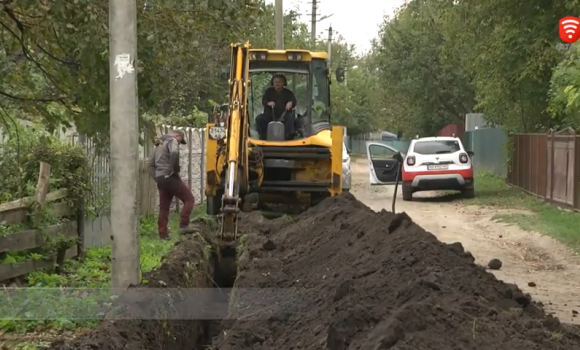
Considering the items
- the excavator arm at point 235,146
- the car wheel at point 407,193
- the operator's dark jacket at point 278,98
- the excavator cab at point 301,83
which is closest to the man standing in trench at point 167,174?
the excavator cab at point 301,83

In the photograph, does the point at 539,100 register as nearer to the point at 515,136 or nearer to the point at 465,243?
the point at 515,136

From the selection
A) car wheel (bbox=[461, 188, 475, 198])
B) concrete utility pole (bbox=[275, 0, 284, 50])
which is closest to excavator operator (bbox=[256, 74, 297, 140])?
car wheel (bbox=[461, 188, 475, 198])

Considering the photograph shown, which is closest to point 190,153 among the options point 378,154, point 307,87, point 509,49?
point 307,87

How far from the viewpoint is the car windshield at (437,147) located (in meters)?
25.2

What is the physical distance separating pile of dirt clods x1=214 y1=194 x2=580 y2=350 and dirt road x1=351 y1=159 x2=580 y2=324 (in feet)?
6.31

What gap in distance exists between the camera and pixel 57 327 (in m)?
7.65

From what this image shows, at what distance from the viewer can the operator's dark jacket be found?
15531 millimetres

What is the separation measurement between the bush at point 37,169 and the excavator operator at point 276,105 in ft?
13.6

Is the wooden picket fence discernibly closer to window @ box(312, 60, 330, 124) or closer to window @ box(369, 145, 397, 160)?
window @ box(312, 60, 330, 124)

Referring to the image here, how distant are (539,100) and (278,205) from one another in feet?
40.4

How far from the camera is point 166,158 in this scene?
49.7 feet

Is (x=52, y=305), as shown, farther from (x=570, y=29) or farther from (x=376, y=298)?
(x=570, y=29)

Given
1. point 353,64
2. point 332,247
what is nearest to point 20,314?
point 332,247

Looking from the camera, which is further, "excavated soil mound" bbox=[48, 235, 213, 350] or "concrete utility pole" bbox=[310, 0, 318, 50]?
"concrete utility pole" bbox=[310, 0, 318, 50]
